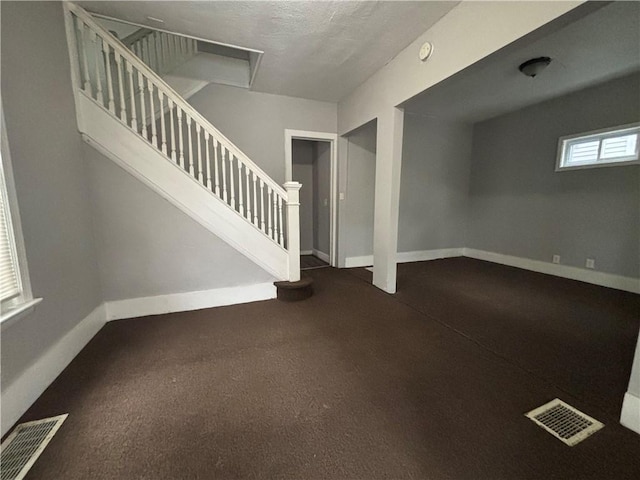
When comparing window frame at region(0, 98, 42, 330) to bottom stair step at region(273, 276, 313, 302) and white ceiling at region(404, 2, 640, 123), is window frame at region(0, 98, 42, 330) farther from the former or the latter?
white ceiling at region(404, 2, 640, 123)

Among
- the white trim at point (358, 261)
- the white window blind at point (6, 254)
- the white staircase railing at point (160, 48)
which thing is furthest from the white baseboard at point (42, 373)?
the white trim at point (358, 261)

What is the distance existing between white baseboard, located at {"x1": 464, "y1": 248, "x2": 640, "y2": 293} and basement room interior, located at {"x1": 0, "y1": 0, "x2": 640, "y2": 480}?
38mm

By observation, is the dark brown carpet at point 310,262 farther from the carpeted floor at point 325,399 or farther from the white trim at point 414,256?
the carpeted floor at point 325,399

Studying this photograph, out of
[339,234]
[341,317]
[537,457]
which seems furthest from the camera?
[339,234]

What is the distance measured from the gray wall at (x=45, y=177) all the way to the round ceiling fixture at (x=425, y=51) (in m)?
2.90

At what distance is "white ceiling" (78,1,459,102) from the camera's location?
1976 millimetres

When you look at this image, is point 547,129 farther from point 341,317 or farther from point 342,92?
point 341,317

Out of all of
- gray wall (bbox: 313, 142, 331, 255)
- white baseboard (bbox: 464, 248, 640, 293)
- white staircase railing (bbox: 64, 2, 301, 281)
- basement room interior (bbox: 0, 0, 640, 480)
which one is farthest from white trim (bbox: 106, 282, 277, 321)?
white baseboard (bbox: 464, 248, 640, 293)

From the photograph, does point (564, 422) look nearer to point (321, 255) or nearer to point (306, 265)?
point (306, 265)

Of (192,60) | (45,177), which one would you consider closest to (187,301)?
(45,177)

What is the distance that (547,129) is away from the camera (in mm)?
3916

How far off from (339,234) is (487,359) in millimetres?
2794

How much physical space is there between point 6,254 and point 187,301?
142 cm

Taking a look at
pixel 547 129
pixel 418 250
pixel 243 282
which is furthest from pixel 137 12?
pixel 547 129
